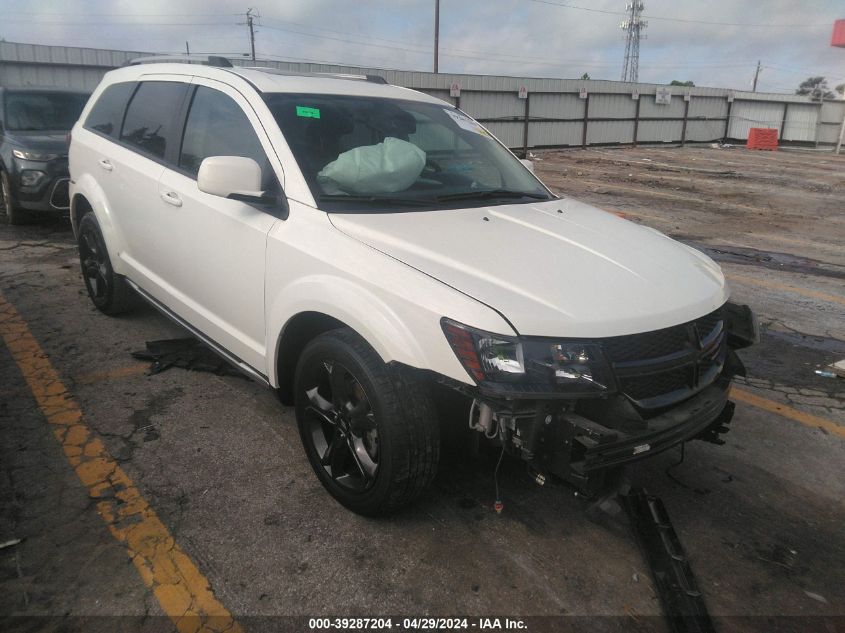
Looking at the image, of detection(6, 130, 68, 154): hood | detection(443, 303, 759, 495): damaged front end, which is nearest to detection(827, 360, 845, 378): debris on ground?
detection(443, 303, 759, 495): damaged front end

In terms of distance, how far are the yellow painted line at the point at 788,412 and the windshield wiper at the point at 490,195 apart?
6.03ft

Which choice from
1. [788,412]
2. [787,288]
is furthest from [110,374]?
[787,288]

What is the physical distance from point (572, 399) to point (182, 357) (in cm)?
308

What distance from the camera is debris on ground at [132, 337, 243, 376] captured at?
421cm

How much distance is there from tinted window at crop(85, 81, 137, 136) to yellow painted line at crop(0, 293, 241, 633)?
6.09 ft

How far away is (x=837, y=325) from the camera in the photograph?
17.8ft

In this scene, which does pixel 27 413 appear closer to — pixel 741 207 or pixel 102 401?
pixel 102 401

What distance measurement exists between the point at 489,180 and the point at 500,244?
97 centimetres

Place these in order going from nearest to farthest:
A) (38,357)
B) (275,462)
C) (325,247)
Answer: (325,247)
(275,462)
(38,357)

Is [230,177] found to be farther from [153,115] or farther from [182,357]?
[182,357]

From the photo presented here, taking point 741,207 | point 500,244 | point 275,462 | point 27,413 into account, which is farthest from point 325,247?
point 741,207

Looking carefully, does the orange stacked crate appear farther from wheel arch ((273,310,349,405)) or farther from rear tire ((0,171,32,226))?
wheel arch ((273,310,349,405))

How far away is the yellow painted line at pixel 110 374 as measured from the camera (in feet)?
13.2

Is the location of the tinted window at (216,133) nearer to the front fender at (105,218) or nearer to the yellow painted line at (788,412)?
the front fender at (105,218)
